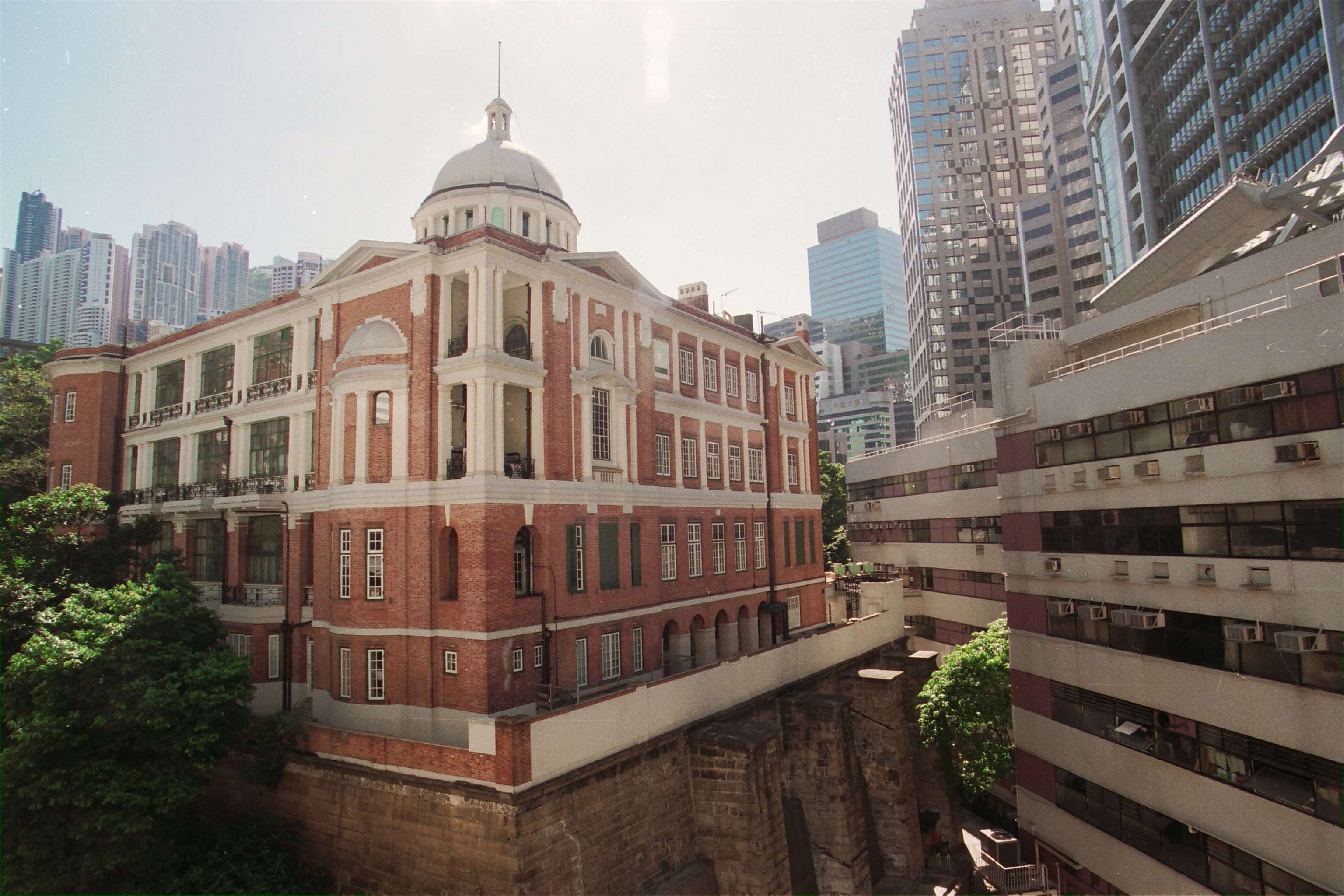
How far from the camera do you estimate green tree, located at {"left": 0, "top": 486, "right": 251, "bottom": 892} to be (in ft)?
58.1

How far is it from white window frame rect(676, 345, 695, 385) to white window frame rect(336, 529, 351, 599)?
14517mm

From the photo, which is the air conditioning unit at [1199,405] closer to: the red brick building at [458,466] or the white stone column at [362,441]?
the red brick building at [458,466]

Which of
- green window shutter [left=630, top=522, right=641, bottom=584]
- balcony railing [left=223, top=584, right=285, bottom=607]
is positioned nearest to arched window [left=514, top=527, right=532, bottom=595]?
green window shutter [left=630, top=522, right=641, bottom=584]

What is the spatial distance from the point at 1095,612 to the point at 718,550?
49.5ft

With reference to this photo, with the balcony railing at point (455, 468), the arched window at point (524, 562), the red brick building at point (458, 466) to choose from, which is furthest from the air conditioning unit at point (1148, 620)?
the balcony railing at point (455, 468)

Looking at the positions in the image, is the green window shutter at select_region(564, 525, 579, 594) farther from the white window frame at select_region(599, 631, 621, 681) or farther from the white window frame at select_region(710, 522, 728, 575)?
the white window frame at select_region(710, 522, 728, 575)

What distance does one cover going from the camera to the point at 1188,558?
18.8 meters

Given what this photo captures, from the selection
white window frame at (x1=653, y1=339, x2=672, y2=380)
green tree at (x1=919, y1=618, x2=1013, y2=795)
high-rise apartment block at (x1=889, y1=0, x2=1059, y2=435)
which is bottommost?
green tree at (x1=919, y1=618, x2=1013, y2=795)

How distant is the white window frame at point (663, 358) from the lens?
98.8 feet

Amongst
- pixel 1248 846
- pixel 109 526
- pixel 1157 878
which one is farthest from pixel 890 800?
pixel 109 526

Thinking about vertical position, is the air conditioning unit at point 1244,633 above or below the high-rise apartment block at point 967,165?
below

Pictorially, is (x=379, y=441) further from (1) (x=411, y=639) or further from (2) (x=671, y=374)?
(2) (x=671, y=374)

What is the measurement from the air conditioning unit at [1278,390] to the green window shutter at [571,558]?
18.9m

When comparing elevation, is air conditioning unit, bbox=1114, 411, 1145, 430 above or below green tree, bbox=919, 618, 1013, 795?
above
